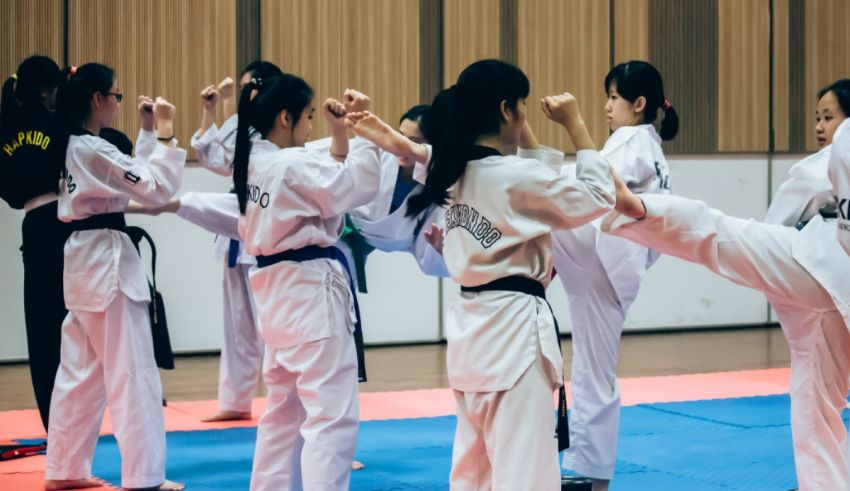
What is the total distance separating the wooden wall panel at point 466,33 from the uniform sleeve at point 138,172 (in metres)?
4.75

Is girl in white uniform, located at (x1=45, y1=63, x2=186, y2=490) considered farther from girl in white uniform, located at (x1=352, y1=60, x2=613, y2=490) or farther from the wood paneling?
the wood paneling

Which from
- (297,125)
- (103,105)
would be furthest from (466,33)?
(297,125)

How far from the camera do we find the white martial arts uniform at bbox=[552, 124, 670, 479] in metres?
3.97

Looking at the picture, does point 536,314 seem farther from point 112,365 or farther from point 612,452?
point 112,365

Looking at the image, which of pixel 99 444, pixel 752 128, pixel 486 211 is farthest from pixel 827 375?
pixel 752 128

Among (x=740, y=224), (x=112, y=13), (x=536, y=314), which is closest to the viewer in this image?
(x=536, y=314)

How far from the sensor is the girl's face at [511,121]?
304 cm

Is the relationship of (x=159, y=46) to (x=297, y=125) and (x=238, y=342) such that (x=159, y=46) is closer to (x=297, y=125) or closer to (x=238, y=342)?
(x=238, y=342)

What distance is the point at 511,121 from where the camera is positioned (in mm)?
3049

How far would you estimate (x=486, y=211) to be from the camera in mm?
2967

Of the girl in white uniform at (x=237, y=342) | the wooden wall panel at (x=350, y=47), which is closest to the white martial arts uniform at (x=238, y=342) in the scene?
the girl in white uniform at (x=237, y=342)

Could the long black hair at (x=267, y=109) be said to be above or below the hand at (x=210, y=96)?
below

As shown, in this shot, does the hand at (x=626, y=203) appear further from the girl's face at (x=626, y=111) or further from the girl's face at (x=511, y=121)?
the girl's face at (x=626, y=111)

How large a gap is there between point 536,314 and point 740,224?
0.70 meters
